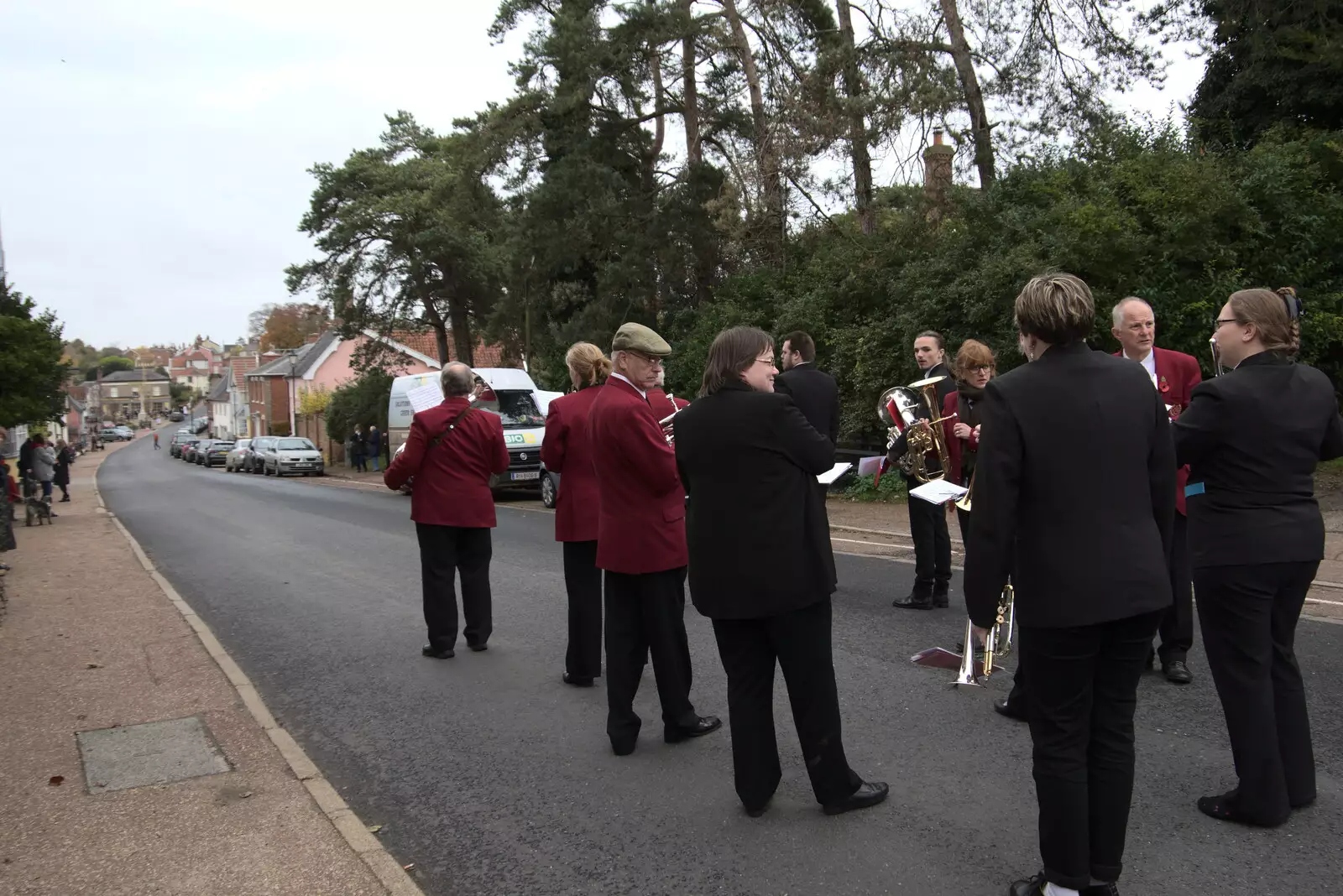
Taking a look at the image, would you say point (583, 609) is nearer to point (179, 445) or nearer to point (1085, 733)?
point (1085, 733)

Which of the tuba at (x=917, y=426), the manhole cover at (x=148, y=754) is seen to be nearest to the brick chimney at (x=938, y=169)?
the tuba at (x=917, y=426)

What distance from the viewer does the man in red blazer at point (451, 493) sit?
670cm

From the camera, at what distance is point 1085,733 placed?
313 centimetres

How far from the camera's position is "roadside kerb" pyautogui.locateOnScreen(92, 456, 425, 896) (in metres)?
3.69

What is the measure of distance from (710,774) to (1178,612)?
8.89 ft

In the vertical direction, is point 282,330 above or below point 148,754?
above

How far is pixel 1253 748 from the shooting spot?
3.74m

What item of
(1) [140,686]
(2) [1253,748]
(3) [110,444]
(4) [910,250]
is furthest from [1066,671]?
(3) [110,444]

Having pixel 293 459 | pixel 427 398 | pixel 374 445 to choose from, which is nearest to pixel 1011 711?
pixel 427 398

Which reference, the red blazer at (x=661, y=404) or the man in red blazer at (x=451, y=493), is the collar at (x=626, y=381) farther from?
the man in red blazer at (x=451, y=493)

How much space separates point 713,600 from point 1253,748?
6.57 feet

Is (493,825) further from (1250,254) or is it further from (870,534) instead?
(1250,254)

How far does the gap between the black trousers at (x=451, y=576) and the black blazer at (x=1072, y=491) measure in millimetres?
4354

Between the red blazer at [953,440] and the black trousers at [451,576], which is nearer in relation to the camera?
the red blazer at [953,440]
